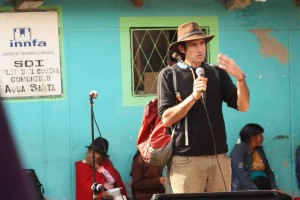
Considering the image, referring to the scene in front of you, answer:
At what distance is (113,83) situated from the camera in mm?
6871

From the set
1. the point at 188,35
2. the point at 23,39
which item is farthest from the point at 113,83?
the point at 188,35

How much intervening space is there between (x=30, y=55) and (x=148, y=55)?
1.35m

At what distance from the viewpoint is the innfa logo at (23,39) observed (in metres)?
6.56

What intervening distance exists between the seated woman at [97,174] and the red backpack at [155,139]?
2203mm

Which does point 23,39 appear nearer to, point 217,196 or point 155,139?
point 155,139

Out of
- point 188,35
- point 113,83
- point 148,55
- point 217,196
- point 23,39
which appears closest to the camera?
point 217,196

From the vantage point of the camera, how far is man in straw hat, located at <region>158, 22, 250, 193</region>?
158 inches

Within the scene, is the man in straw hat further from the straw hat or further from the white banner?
the white banner

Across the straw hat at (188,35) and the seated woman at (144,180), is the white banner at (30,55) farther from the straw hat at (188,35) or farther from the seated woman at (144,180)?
the straw hat at (188,35)

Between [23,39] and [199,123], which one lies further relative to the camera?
[23,39]

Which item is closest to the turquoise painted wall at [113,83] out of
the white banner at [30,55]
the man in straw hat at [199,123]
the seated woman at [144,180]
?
the white banner at [30,55]

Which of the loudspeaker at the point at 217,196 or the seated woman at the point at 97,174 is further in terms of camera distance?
the seated woman at the point at 97,174

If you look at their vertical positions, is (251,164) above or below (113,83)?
below

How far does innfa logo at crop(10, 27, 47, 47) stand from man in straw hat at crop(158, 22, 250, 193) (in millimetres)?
2840
